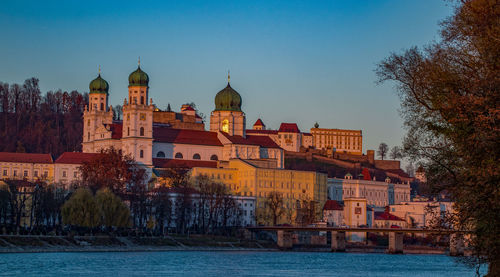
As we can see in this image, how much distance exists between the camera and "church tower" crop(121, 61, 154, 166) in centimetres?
13862

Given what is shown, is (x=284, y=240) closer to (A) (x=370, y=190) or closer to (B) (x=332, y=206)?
(B) (x=332, y=206)

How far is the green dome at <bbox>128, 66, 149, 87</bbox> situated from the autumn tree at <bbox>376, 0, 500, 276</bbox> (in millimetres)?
118282

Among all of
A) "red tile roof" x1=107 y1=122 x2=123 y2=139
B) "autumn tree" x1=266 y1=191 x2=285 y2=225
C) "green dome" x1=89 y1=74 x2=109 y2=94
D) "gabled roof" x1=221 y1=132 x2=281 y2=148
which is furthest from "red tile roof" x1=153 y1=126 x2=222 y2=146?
"autumn tree" x1=266 y1=191 x2=285 y2=225

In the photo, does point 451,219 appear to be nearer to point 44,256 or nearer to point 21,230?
point 44,256

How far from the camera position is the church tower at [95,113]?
490ft

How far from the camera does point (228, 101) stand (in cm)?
16162

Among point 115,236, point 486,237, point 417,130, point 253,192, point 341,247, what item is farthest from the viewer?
point 253,192

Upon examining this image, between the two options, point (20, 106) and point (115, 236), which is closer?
point (115, 236)

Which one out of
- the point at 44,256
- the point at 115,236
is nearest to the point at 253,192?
the point at 115,236

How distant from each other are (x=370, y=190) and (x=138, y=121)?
160 feet

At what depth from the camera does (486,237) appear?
2505cm

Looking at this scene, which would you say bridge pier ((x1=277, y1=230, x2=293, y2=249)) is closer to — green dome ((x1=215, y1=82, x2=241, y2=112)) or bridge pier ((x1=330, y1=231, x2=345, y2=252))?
bridge pier ((x1=330, y1=231, x2=345, y2=252))

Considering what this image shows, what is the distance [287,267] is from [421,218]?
278 feet

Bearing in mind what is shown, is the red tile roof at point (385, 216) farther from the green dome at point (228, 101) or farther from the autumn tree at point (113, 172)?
the autumn tree at point (113, 172)
